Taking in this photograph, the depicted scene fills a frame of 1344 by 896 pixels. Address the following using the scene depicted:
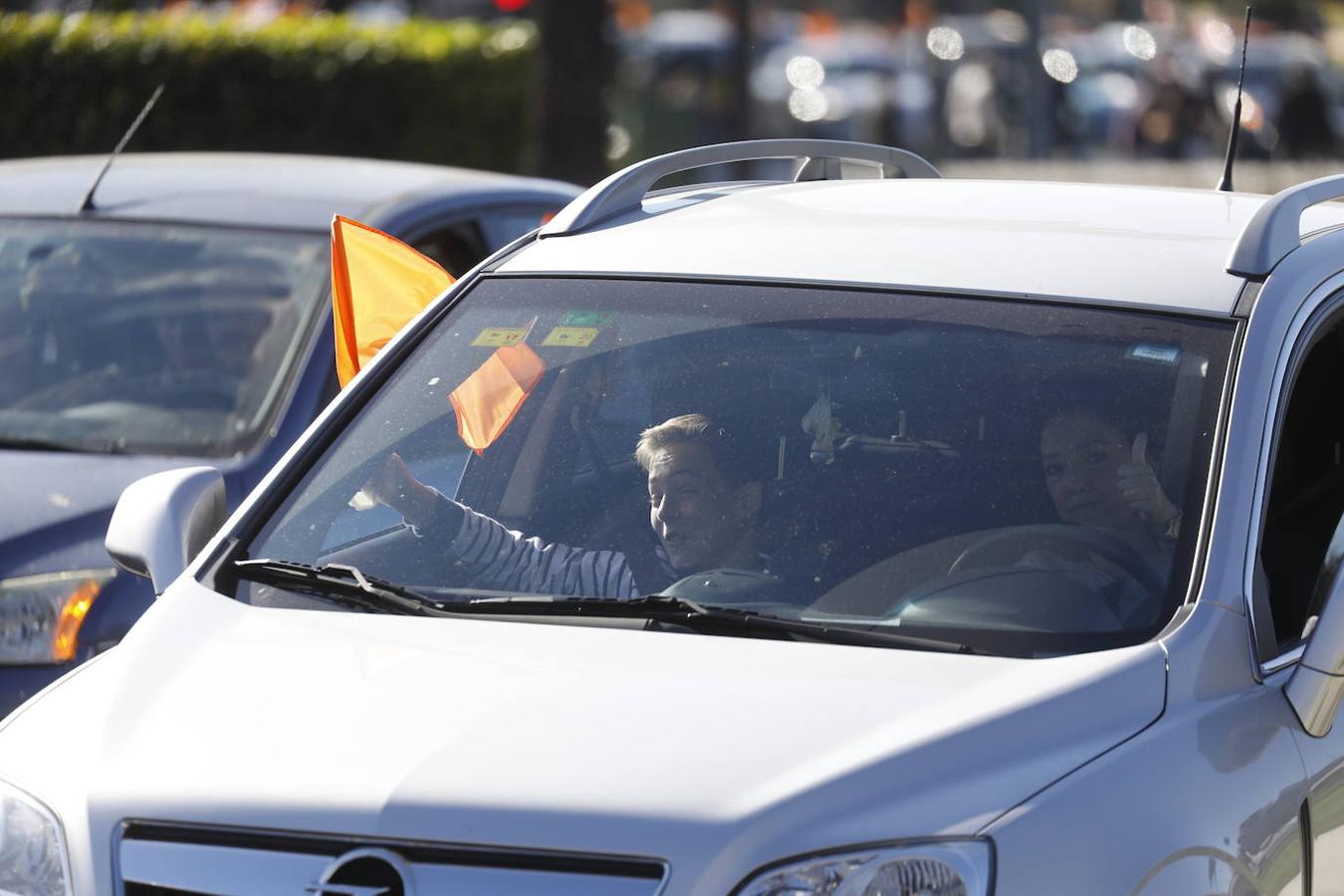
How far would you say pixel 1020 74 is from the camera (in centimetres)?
3164

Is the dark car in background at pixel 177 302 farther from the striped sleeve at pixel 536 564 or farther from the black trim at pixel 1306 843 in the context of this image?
the black trim at pixel 1306 843

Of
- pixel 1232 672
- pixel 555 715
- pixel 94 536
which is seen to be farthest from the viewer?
pixel 94 536

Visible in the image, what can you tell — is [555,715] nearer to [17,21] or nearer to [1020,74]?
[17,21]

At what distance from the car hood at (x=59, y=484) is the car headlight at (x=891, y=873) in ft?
8.92

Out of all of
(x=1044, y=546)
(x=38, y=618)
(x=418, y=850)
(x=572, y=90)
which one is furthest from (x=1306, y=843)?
(x=572, y=90)

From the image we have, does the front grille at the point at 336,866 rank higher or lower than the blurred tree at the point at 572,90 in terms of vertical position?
lower

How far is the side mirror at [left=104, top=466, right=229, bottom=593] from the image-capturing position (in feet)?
12.1

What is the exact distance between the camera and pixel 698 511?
11.7 feet

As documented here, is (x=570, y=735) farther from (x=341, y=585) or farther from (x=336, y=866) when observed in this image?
(x=341, y=585)

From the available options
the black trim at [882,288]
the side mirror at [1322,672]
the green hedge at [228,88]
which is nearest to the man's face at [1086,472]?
the black trim at [882,288]

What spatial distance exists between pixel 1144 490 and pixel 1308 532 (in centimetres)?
98

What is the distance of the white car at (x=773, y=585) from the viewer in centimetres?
269

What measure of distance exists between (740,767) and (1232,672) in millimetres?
809

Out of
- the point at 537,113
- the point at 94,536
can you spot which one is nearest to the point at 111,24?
the point at 537,113
